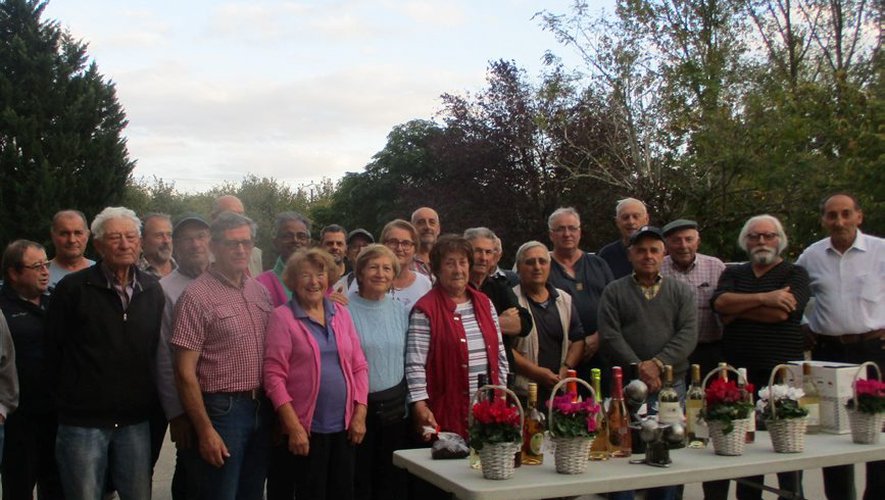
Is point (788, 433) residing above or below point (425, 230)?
below

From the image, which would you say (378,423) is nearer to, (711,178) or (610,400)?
(610,400)

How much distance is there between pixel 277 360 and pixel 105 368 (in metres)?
0.77

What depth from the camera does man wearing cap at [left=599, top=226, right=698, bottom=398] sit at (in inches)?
189

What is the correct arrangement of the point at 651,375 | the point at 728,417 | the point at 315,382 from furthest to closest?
the point at 651,375 < the point at 315,382 < the point at 728,417

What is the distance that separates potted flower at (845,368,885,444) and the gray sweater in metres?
1.04

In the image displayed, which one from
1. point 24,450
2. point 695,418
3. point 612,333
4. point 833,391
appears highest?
point 612,333

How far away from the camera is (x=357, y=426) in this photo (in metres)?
4.12

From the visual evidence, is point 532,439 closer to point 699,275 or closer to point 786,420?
point 786,420

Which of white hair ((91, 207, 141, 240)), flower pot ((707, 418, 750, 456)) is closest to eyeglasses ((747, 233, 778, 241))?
flower pot ((707, 418, 750, 456))

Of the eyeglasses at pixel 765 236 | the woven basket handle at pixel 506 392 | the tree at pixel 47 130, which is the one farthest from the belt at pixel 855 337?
the tree at pixel 47 130

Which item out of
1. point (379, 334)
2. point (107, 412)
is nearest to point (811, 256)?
point (379, 334)

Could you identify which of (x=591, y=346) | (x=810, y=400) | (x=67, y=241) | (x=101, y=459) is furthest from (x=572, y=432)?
(x=67, y=241)

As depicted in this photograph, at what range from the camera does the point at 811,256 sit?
539 centimetres

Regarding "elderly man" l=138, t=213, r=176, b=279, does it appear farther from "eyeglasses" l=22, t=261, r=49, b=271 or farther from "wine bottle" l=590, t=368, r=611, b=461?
"wine bottle" l=590, t=368, r=611, b=461
